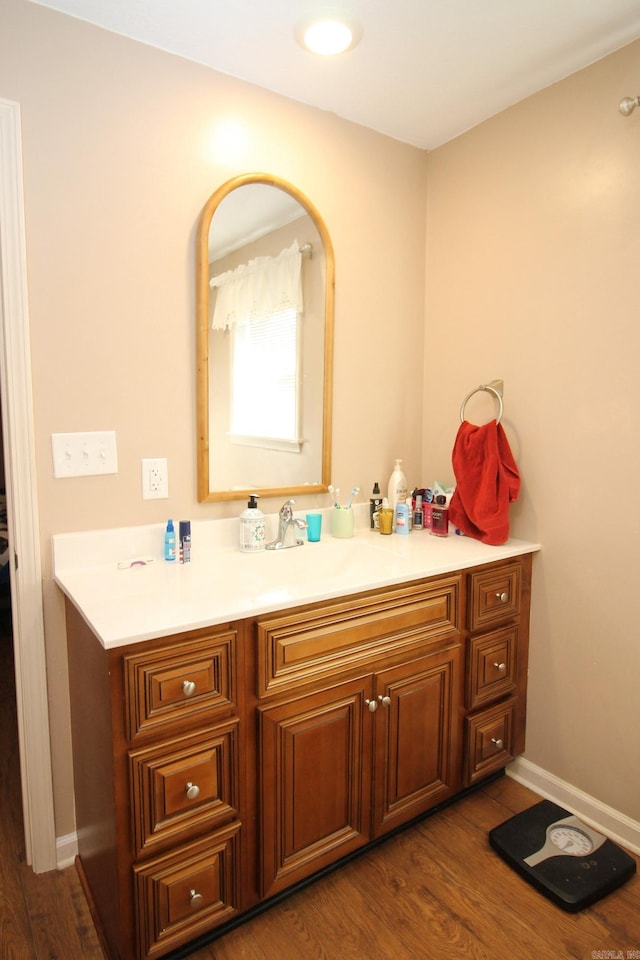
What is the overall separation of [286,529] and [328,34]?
1471 mm

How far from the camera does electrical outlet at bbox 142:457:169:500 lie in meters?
1.73

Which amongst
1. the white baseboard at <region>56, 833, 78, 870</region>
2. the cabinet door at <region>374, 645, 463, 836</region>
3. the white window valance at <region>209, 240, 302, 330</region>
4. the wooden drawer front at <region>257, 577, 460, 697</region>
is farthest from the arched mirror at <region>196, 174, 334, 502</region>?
the white baseboard at <region>56, 833, 78, 870</region>

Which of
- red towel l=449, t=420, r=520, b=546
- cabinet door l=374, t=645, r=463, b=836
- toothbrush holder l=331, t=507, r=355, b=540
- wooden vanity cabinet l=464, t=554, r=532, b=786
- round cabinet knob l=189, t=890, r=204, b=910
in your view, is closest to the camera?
round cabinet knob l=189, t=890, r=204, b=910

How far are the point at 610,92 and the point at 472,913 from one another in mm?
2394

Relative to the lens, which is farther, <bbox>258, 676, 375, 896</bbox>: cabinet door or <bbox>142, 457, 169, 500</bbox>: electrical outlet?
<bbox>142, 457, 169, 500</bbox>: electrical outlet

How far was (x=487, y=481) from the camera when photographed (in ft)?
6.43

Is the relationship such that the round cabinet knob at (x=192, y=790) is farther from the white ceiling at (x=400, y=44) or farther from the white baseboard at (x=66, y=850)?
the white ceiling at (x=400, y=44)

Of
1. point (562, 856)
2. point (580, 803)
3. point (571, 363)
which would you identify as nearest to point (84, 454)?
point (571, 363)

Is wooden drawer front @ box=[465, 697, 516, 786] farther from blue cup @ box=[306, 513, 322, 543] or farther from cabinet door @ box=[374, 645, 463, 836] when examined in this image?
blue cup @ box=[306, 513, 322, 543]

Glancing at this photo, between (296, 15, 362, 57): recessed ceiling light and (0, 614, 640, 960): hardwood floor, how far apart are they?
2.39 metres

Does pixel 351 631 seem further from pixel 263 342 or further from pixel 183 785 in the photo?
pixel 263 342

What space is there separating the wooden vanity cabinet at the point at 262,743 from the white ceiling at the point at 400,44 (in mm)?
1574

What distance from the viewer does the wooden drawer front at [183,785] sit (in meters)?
1.21

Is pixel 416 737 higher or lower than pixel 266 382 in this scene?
lower
